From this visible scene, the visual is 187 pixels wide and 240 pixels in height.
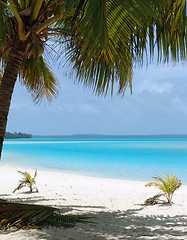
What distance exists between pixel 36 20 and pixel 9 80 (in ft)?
3.14

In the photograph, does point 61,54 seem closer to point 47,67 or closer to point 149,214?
point 47,67

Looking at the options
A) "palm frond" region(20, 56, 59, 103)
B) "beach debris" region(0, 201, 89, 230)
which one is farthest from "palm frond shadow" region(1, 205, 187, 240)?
"palm frond" region(20, 56, 59, 103)

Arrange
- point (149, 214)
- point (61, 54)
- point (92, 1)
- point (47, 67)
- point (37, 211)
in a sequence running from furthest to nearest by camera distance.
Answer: point (47, 67) → point (149, 214) → point (61, 54) → point (37, 211) → point (92, 1)

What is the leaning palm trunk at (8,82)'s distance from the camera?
12.7 feet

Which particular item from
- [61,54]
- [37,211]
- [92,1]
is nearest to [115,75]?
[61,54]

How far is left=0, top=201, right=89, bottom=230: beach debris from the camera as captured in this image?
3.04m

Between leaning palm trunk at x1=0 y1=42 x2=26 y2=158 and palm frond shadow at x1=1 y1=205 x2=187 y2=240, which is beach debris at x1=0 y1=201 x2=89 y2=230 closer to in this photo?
palm frond shadow at x1=1 y1=205 x2=187 y2=240

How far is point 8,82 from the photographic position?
13.1 ft

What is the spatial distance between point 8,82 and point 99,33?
6.19ft

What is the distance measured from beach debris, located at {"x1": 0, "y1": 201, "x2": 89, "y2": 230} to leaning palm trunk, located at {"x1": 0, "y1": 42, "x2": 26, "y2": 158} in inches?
42.3

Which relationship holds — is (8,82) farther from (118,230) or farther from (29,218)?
(118,230)

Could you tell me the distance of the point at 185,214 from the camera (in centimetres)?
482

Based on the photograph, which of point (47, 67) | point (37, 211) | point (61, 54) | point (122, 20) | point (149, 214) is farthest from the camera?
point (47, 67)

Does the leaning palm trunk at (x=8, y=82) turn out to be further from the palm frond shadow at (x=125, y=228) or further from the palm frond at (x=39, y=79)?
the palm frond shadow at (x=125, y=228)
